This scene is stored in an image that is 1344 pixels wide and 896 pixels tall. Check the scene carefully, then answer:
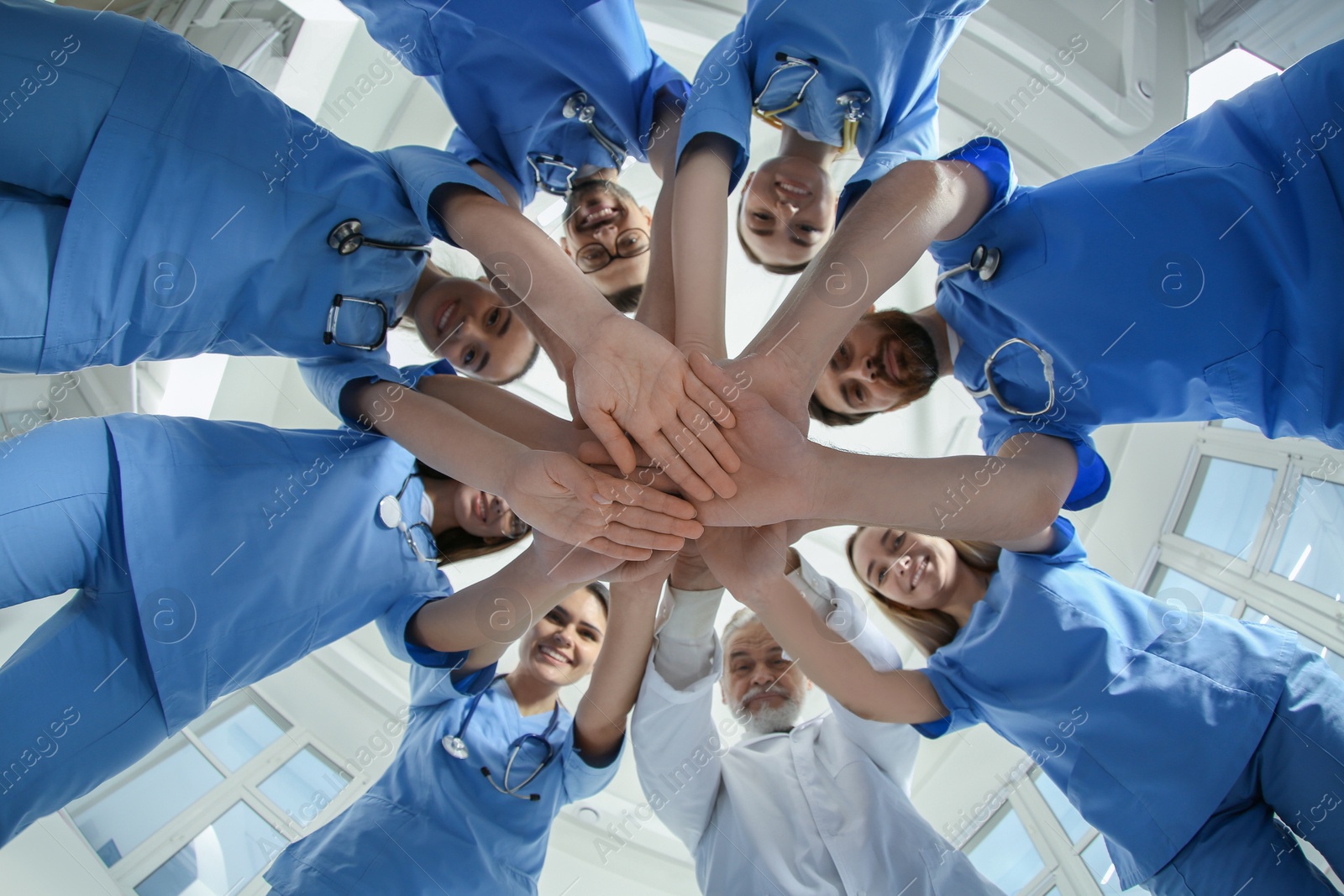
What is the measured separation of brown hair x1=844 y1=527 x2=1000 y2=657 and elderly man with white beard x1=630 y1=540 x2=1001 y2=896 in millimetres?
129

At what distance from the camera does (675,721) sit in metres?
1.29

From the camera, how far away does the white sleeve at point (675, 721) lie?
4.23ft

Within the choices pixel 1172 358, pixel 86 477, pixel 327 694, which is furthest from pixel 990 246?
pixel 327 694

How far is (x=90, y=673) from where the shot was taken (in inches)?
38.2

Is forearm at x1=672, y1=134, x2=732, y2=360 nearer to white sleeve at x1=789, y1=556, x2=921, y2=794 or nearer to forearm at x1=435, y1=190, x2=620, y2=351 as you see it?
forearm at x1=435, y1=190, x2=620, y2=351

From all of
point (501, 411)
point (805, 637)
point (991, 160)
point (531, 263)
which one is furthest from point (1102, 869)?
point (531, 263)

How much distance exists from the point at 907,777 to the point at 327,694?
1670 mm

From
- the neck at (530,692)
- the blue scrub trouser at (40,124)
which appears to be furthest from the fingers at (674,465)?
the neck at (530,692)

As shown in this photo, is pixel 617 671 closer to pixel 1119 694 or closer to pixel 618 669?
pixel 618 669

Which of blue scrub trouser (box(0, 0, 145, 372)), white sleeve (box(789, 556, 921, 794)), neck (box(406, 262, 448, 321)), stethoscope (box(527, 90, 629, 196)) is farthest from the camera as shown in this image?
white sleeve (box(789, 556, 921, 794))

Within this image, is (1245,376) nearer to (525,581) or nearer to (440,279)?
(525,581)

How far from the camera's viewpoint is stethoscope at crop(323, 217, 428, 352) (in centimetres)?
102

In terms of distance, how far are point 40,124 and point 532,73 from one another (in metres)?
0.64

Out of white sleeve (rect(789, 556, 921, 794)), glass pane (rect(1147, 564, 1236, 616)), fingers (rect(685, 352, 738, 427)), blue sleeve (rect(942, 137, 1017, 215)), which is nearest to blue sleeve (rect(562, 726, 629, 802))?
white sleeve (rect(789, 556, 921, 794))
